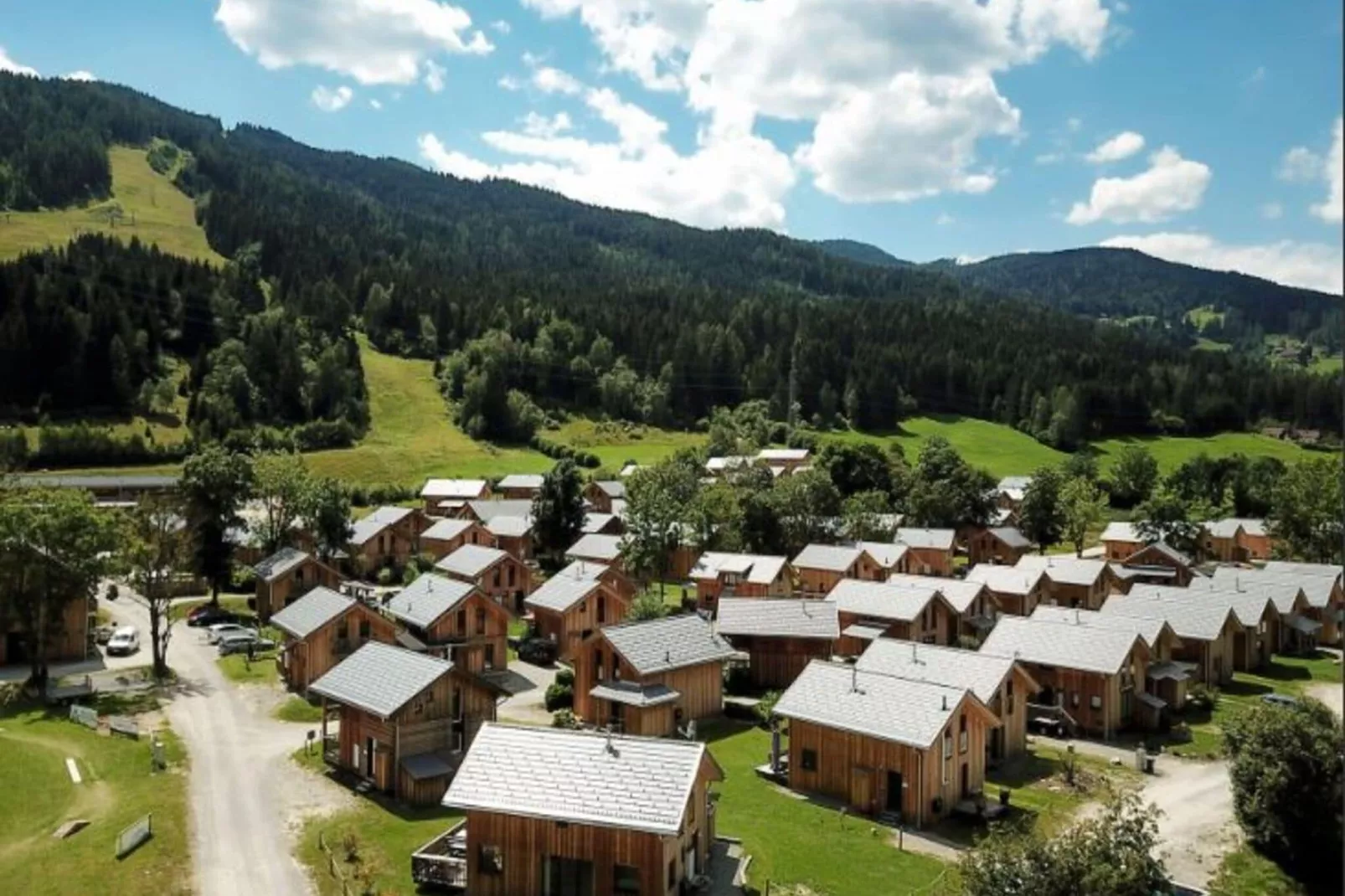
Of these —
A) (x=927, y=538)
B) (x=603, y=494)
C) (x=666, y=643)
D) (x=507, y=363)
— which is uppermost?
(x=507, y=363)

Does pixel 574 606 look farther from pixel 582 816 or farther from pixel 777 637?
pixel 582 816

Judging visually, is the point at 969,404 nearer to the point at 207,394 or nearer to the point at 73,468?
the point at 207,394

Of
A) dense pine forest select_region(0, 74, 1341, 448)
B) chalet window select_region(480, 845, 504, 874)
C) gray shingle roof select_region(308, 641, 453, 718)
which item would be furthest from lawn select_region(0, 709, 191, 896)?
dense pine forest select_region(0, 74, 1341, 448)

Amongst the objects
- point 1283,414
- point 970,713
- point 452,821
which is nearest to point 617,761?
point 452,821

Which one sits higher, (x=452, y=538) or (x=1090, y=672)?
(x=1090, y=672)

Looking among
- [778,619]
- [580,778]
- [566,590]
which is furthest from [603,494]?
[580,778]

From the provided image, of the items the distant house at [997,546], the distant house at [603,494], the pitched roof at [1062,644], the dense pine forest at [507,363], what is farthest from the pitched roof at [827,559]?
the dense pine forest at [507,363]
